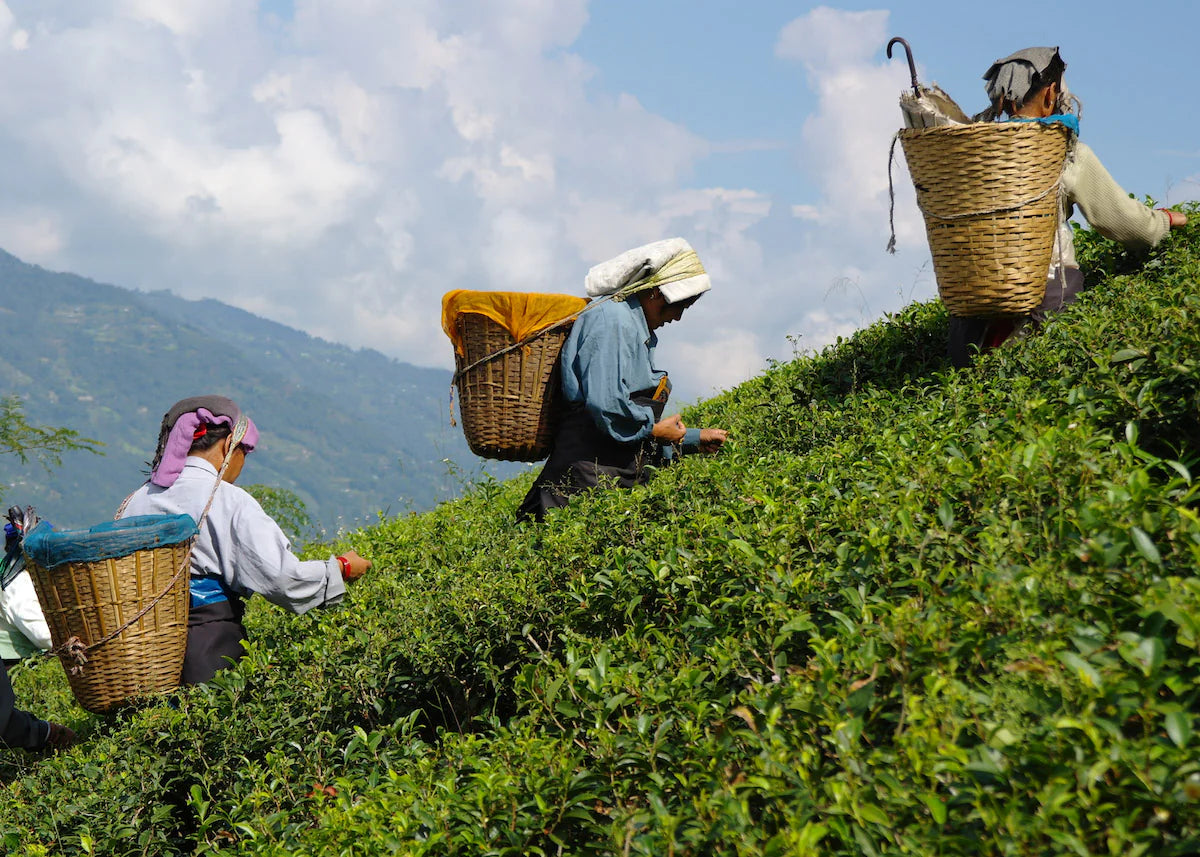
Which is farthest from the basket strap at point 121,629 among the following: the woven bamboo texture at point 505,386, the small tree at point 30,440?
the small tree at point 30,440

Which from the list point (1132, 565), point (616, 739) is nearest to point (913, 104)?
point (1132, 565)

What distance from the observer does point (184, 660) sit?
195 inches

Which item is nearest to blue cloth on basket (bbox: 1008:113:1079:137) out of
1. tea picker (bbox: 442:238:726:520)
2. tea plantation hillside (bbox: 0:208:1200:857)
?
tea plantation hillside (bbox: 0:208:1200:857)

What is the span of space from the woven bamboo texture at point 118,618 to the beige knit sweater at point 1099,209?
174 inches

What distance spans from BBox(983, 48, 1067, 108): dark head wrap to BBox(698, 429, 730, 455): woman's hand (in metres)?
2.20

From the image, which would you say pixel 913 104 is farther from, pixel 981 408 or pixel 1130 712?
pixel 1130 712

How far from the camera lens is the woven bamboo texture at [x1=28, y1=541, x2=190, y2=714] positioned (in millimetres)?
4500

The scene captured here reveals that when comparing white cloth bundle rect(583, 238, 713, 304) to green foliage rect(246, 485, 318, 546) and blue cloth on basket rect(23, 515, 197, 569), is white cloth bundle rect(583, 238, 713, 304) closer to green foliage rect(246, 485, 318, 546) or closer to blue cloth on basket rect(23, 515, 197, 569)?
blue cloth on basket rect(23, 515, 197, 569)

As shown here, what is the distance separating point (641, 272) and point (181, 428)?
8.12ft

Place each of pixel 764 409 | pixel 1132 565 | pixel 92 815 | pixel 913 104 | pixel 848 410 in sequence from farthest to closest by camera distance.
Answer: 1. pixel 764 409
2. pixel 848 410
3. pixel 913 104
4. pixel 92 815
5. pixel 1132 565

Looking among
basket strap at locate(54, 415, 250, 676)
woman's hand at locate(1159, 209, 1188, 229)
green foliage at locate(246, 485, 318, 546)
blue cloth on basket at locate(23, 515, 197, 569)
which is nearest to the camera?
Answer: blue cloth on basket at locate(23, 515, 197, 569)

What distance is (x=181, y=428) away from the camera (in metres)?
5.07

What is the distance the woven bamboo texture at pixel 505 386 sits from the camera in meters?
5.48

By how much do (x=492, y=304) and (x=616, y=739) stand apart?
3.16 meters
